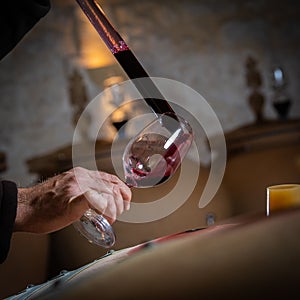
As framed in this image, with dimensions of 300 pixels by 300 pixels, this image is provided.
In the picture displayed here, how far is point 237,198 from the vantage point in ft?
10.7

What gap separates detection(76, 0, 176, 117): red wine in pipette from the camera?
3.24 ft

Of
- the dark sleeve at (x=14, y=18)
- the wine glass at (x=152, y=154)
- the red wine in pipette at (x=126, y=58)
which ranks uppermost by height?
the dark sleeve at (x=14, y=18)

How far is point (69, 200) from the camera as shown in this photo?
111 centimetres

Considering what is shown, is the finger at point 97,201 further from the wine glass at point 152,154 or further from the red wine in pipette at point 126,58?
the red wine in pipette at point 126,58

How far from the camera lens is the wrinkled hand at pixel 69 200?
3.22 feet

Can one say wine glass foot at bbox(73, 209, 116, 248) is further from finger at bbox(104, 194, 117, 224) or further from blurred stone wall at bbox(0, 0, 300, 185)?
blurred stone wall at bbox(0, 0, 300, 185)

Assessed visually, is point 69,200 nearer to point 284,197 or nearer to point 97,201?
point 97,201

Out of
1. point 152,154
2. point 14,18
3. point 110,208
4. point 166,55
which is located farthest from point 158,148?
point 166,55

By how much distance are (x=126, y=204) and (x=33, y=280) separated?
0.55 meters

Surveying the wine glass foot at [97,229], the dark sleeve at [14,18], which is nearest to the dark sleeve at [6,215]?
the wine glass foot at [97,229]

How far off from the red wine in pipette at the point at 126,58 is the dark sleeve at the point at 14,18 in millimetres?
322

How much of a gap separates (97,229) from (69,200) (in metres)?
0.13

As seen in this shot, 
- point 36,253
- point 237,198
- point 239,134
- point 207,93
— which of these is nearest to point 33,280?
point 36,253

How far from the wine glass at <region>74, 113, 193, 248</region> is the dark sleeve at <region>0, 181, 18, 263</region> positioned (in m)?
0.19
